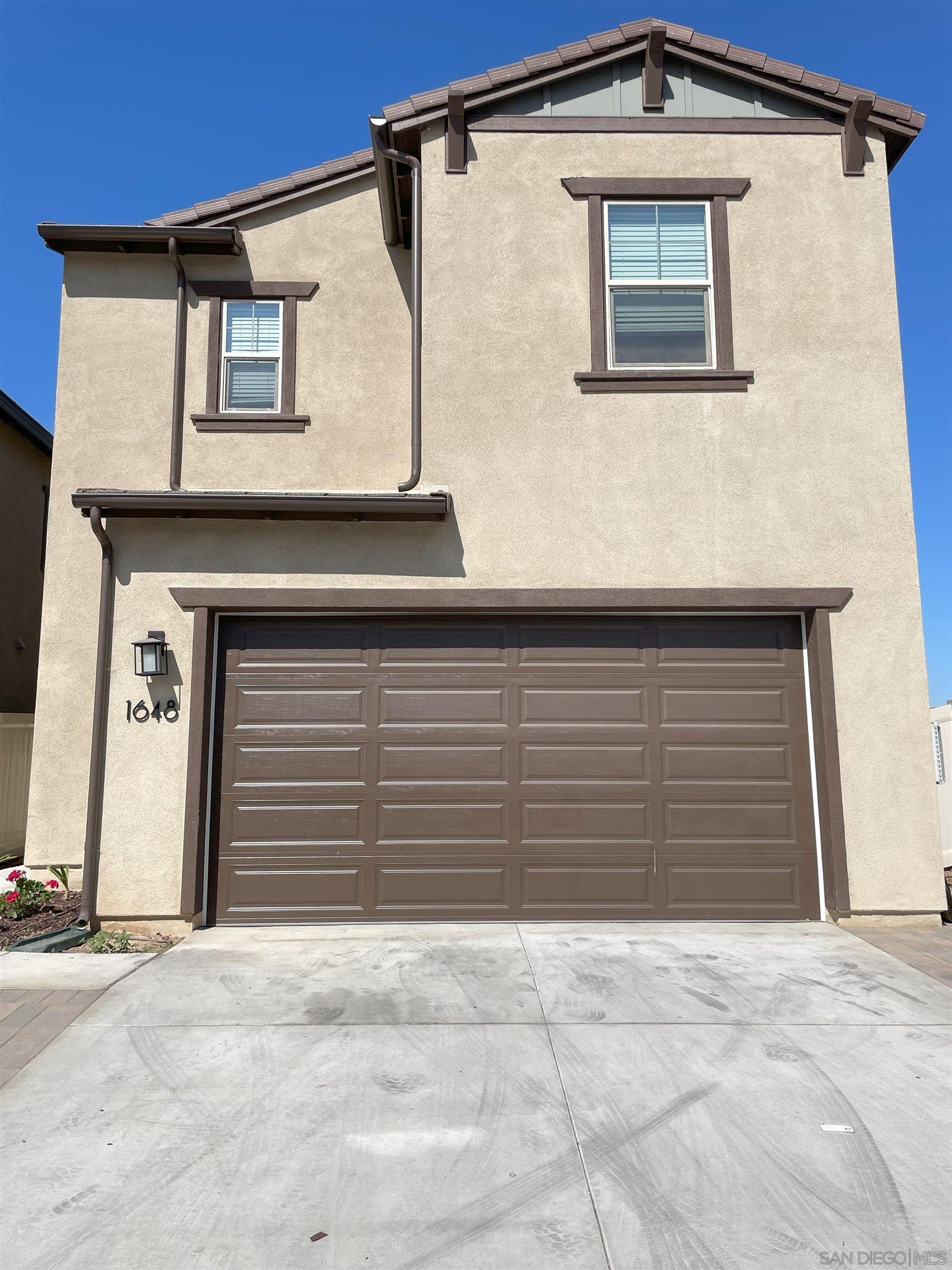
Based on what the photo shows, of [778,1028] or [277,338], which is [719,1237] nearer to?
[778,1028]

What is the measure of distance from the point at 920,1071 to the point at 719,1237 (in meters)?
1.90

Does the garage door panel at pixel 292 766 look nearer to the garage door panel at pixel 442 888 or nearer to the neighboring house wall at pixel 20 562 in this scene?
the garage door panel at pixel 442 888

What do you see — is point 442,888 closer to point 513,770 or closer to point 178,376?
point 513,770

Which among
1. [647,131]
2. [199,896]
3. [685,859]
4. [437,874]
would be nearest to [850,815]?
[685,859]

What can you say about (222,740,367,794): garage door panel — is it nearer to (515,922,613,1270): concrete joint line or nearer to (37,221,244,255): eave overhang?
(515,922,613,1270): concrete joint line

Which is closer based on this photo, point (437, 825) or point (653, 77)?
point (437, 825)

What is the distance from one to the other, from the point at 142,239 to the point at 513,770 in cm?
601

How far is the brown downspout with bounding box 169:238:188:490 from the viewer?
780 centimetres

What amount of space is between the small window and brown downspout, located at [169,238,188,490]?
37 cm

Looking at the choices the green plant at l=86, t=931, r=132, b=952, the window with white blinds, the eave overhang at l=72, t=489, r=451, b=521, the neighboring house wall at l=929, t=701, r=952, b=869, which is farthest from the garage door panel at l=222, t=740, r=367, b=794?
the neighboring house wall at l=929, t=701, r=952, b=869

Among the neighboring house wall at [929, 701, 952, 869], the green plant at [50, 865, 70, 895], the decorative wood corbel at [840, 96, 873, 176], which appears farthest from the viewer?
the neighboring house wall at [929, 701, 952, 869]

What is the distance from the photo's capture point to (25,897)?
23.4 feet

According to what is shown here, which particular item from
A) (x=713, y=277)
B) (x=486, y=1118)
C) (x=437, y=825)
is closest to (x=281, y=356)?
Answer: (x=713, y=277)

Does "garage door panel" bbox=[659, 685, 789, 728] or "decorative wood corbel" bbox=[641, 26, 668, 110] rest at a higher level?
"decorative wood corbel" bbox=[641, 26, 668, 110]
